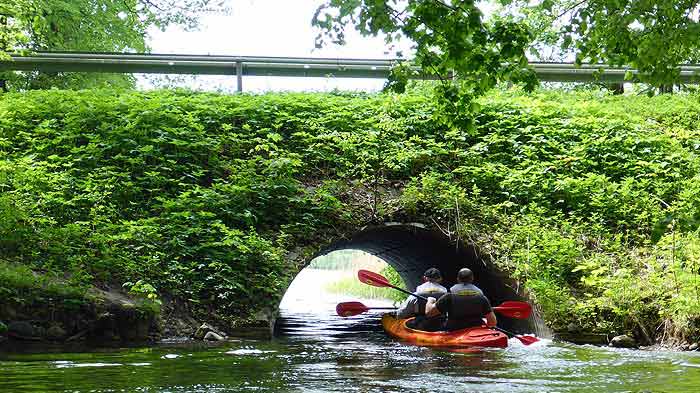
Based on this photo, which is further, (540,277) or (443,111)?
(540,277)

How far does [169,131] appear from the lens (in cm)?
1515

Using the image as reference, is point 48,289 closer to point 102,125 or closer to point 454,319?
point 102,125

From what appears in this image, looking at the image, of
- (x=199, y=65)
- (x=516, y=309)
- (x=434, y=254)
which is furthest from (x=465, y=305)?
(x=199, y=65)

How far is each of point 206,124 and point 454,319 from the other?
21.8 feet

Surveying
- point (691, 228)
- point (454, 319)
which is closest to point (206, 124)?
point (454, 319)

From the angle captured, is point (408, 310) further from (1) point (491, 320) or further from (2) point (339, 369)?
(2) point (339, 369)

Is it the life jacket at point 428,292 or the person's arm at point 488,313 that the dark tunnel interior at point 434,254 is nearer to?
the life jacket at point 428,292

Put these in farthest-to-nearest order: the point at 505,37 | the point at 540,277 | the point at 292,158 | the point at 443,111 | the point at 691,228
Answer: the point at 292,158, the point at 540,277, the point at 443,111, the point at 505,37, the point at 691,228

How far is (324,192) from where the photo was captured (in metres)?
14.3

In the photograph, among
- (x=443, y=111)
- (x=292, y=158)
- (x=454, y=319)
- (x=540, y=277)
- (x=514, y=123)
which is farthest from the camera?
(x=514, y=123)

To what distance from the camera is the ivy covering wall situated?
12.4m

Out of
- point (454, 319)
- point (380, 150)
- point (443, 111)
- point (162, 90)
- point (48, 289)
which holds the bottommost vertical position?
point (454, 319)

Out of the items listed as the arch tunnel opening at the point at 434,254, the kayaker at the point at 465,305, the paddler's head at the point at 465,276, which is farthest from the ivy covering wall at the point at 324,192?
the paddler's head at the point at 465,276

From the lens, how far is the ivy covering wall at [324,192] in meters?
12.4
